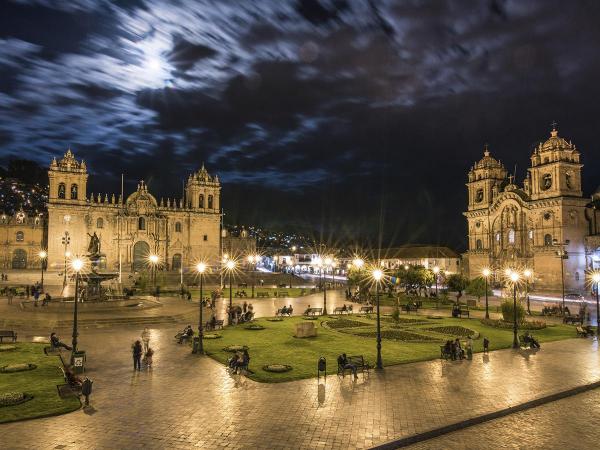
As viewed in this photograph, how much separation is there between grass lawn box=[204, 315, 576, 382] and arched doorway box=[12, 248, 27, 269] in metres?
62.3

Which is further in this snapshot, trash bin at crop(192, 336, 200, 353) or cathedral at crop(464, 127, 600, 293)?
cathedral at crop(464, 127, 600, 293)

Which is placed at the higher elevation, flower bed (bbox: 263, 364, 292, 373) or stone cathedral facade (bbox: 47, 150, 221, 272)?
stone cathedral facade (bbox: 47, 150, 221, 272)

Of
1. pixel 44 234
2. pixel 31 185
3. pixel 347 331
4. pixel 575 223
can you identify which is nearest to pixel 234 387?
pixel 347 331

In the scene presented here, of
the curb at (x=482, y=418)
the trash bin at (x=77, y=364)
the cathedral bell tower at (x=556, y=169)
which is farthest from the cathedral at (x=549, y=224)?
the trash bin at (x=77, y=364)

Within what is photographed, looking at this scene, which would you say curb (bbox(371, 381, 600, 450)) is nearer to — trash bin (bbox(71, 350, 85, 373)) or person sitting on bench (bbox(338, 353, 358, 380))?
person sitting on bench (bbox(338, 353, 358, 380))

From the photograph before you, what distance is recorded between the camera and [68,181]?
246 ft

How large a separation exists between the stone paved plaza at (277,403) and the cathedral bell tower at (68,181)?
201 ft


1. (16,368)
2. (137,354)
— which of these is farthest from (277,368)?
(16,368)

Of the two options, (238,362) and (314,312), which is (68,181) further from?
(238,362)

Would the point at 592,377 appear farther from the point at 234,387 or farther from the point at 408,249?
the point at 408,249

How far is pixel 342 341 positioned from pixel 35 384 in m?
14.6

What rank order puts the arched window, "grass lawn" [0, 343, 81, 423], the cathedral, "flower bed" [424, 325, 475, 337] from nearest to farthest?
"grass lawn" [0, 343, 81, 423] < "flower bed" [424, 325, 475, 337] < the cathedral < the arched window

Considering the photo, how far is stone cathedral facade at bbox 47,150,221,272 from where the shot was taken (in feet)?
243

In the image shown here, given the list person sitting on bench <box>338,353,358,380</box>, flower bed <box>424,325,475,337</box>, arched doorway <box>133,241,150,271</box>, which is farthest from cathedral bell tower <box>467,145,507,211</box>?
person sitting on bench <box>338,353,358,380</box>
